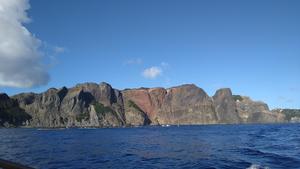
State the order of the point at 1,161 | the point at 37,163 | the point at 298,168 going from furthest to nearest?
the point at 37,163 → the point at 298,168 → the point at 1,161

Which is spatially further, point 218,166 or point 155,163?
point 155,163

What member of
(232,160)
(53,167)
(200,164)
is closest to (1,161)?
(53,167)

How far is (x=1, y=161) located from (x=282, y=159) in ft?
110

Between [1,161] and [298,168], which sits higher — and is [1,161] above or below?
above

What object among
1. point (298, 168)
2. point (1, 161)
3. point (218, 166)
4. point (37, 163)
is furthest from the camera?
point (37, 163)

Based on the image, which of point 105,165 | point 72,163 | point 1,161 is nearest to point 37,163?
point 72,163

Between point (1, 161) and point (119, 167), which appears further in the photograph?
point (119, 167)

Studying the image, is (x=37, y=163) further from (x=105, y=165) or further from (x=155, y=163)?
(x=155, y=163)

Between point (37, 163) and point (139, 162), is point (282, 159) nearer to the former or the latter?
point (139, 162)

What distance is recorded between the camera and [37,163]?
3797cm

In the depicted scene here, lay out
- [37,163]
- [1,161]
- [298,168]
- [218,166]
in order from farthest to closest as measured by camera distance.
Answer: [37,163], [218,166], [298,168], [1,161]

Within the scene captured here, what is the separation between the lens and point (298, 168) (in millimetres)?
32656

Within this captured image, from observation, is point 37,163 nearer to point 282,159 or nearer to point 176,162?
point 176,162

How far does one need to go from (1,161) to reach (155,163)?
28.5 meters
